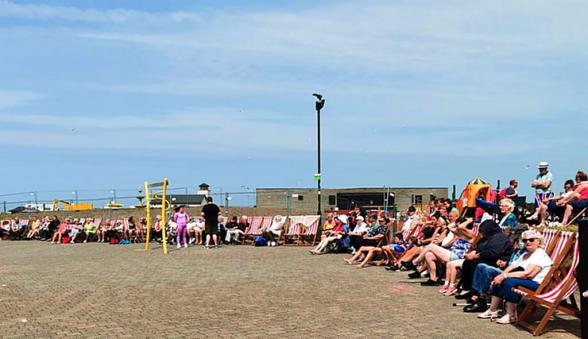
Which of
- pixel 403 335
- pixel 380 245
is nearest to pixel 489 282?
pixel 403 335

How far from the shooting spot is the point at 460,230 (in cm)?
1036

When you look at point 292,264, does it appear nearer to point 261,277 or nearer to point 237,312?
point 261,277

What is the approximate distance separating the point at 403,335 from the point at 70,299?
17.8ft

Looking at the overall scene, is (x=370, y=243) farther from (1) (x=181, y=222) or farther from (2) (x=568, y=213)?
(1) (x=181, y=222)

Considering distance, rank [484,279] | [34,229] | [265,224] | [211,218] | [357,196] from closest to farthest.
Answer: [484,279], [211,218], [265,224], [34,229], [357,196]

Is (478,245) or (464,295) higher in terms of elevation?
(478,245)

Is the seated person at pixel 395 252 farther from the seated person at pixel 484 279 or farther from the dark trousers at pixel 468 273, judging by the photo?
the seated person at pixel 484 279

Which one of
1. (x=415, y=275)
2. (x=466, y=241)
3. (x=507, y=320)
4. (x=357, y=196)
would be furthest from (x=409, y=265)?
(x=357, y=196)

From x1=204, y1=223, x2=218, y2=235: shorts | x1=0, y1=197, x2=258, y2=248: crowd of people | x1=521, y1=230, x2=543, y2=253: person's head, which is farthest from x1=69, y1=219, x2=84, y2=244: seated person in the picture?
x1=521, y1=230, x2=543, y2=253: person's head

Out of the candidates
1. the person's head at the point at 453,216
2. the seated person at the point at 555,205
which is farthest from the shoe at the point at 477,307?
the seated person at the point at 555,205

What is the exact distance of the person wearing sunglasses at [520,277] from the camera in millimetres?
7746

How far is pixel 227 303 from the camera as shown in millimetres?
9547

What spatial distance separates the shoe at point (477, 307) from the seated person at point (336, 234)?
9.97 meters

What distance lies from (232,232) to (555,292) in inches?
678
